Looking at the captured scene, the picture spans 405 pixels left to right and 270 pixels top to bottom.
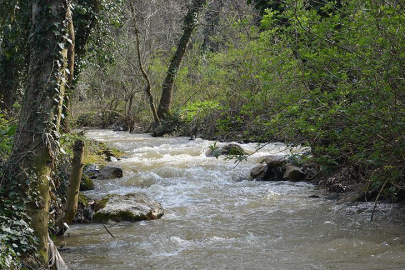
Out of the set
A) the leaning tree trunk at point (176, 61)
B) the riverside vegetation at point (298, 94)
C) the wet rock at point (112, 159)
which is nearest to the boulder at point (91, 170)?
the wet rock at point (112, 159)

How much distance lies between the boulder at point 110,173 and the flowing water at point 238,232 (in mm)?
327

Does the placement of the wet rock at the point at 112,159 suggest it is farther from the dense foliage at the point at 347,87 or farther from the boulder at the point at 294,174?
the dense foliage at the point at 347,87

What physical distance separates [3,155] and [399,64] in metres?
5.52

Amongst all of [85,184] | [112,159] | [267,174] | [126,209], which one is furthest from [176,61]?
[126,209]

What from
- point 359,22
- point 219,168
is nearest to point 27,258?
point 359,22

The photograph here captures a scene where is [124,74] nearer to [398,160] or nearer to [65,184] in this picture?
[65,184]

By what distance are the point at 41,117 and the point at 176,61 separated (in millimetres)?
17884

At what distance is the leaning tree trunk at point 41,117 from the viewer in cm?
503

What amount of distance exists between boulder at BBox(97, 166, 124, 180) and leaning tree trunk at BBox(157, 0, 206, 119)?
10263mm

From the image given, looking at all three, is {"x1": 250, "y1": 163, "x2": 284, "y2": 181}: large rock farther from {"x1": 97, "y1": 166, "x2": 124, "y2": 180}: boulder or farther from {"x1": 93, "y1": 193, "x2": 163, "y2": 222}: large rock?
{"x1": 93, "y1": 193, "x2": 163, "y2": 222}: large rock

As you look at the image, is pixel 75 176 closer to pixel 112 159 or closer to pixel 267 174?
pixel 267 174

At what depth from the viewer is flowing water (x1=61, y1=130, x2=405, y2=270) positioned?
6.12 meters

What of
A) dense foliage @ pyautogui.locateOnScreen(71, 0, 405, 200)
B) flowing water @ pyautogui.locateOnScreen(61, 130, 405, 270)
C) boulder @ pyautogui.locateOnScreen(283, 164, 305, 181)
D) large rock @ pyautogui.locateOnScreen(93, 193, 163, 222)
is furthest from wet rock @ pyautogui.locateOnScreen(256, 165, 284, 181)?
large rock @ pyautogui.locateOnScreen(93, 193, 163, 222)

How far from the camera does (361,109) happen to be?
6422 mm
